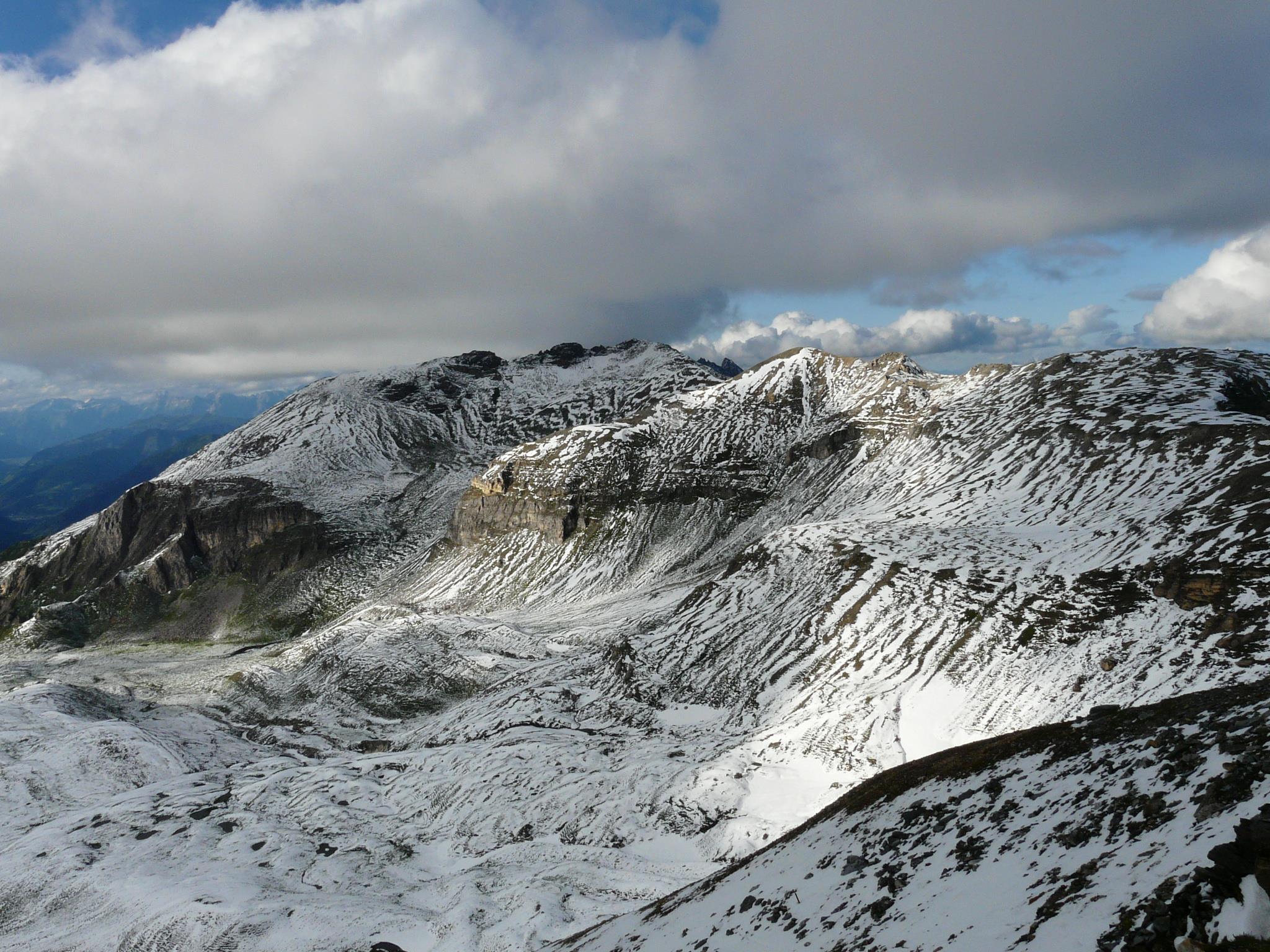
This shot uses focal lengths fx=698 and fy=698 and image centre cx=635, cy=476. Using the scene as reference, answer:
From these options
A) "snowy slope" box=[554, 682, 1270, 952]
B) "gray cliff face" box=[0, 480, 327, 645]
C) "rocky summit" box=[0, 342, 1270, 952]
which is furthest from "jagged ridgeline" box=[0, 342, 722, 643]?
"snowy slope" box=[554, 682, 1270, 952]

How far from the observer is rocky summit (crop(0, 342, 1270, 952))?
19109mm

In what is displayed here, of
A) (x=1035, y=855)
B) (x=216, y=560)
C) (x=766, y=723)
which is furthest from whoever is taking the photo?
(x=216, y=560)

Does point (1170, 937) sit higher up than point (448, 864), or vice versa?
point (1170, 937)

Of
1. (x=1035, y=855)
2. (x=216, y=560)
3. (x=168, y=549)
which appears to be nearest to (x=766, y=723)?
(x=1035, y=855)

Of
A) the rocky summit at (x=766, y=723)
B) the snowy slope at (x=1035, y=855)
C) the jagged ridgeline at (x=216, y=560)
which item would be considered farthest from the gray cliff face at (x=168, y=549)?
the snowy slope at (x=1035, y=855)

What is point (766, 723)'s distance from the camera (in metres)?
64.2

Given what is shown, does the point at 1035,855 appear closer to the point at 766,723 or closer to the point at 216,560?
the point at 766,723

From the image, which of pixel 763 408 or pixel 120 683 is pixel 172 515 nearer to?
pixel 120 683

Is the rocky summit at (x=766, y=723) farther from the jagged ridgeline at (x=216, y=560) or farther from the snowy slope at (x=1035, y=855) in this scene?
the jagged ridgeline at (x=216, y=560)

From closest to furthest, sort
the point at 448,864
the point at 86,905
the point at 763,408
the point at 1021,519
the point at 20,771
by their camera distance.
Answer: the point at 86,905
the point at 448,864
the point at 20,771
the point at 1021,519
the point at 763,408

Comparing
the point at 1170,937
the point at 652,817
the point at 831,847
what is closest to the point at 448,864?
the point at 652,817

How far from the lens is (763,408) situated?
168 meters

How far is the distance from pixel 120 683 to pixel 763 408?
137 m

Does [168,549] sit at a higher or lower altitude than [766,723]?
higher
